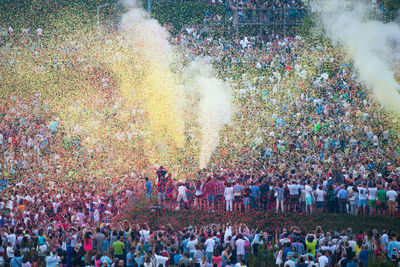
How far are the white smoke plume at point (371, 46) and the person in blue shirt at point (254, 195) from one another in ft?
25.5

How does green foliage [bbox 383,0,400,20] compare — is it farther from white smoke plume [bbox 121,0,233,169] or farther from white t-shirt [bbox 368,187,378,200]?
white t-shirt [bbox 368,187,378,200]

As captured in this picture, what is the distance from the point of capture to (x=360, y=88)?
31.1m

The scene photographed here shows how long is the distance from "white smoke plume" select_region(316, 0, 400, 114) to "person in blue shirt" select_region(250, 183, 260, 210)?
778cm

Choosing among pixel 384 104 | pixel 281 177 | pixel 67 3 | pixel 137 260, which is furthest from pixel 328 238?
pixel 67 3

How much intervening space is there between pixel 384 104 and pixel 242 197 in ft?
31.1

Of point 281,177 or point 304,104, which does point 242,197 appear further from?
point 304,104

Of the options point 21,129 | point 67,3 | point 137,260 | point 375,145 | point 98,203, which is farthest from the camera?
point 67,3

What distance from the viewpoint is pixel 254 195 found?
71.8 ft

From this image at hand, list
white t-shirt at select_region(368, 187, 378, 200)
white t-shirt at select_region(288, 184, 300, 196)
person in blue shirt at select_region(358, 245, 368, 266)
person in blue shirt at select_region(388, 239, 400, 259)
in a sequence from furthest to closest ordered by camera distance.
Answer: white t-shirt at select_region(288, 184, 300, 196) → white t-shirt at select_region(368, 187, 378, 200) → person in blue shirt at select_region(388, 239, 400, 259) → person in blue shirt at select_region(358, 245, 368, 266)

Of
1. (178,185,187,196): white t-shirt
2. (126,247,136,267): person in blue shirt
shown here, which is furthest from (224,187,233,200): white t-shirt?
(126,247,136,267): person in blue shirt

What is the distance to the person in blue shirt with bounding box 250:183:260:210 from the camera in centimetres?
2184

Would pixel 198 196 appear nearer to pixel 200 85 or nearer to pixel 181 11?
pixel 200 85

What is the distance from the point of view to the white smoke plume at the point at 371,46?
26.5m

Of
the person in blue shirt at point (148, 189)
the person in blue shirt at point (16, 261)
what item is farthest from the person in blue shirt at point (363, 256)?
the person in blue shirt at point (148, 189)
